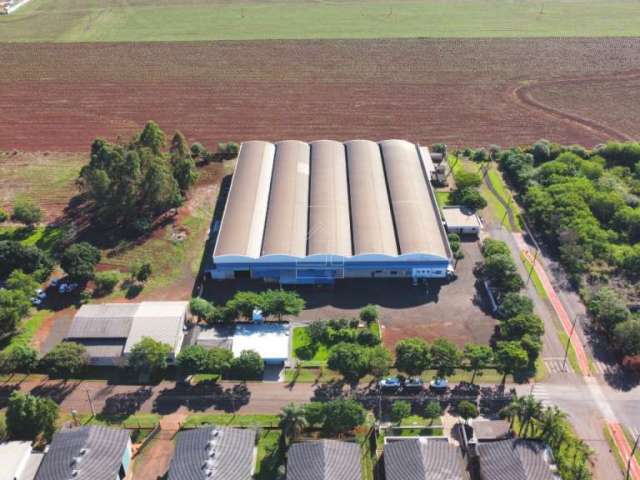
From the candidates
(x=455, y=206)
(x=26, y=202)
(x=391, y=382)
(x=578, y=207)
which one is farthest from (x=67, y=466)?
(x=578, y=207)

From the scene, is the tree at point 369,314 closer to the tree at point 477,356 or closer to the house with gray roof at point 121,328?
the tree at point 477,356

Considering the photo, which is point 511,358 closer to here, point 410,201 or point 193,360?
point 410,201

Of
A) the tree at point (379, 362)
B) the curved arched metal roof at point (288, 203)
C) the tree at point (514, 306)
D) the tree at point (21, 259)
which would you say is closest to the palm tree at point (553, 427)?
the tree at point (514, 306)

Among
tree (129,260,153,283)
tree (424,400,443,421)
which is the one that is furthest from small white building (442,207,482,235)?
tree (129,260,153,283)

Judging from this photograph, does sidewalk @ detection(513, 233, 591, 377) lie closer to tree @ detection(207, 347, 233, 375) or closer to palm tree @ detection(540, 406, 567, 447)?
palm tree @ detection(540, 406, 567, 447)

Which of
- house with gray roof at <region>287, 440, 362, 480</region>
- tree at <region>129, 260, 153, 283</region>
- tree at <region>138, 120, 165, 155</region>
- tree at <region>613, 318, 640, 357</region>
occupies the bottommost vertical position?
house with gray roof at <region>287, 440, 362, 480</region>

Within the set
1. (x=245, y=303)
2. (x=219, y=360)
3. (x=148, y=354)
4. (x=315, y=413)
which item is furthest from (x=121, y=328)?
(x=315, y=413)
